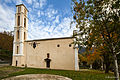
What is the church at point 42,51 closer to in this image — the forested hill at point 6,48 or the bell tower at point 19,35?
the bell tower at point 19,35

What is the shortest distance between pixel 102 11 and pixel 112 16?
2.46 feet

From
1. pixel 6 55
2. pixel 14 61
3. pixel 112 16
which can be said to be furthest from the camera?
pixel 6 55

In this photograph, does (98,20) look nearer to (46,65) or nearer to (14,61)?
(46,65)

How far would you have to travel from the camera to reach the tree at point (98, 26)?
163 inches

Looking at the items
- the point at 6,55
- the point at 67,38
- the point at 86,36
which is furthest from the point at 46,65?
the point at 6,55

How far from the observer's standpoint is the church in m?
15.7

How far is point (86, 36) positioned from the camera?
4578 mm

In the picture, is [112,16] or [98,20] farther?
[98,20]

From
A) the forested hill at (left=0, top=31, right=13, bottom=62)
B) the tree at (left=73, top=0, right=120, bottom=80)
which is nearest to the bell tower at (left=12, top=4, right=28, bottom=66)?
the forested hill at (left=0, top=31, right=13, bottom=62)

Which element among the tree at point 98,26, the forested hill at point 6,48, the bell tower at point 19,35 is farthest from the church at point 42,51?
the forested hill at point 6,48

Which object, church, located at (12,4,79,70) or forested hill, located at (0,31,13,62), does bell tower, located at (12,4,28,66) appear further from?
forested hill, located at (0,31,13,62)

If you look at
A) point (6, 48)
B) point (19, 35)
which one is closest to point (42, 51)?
point (19, 35)

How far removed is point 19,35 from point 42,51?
7201mm

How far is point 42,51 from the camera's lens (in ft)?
57.3
